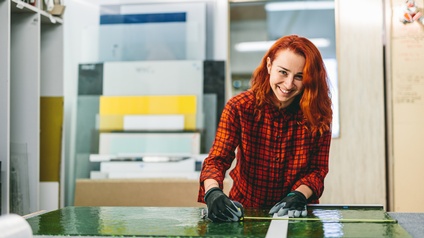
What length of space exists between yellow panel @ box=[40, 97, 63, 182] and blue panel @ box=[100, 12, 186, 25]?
78cm

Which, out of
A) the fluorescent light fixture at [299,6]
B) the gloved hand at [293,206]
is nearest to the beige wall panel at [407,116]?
the fluorescent light fixture at [299,6]

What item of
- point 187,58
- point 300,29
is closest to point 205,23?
point 187,58

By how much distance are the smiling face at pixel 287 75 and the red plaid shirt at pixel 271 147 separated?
104mm

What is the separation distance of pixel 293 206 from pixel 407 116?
6.67 ft

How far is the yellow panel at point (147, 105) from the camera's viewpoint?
3781 mm

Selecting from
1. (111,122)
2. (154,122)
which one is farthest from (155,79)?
(111,122)

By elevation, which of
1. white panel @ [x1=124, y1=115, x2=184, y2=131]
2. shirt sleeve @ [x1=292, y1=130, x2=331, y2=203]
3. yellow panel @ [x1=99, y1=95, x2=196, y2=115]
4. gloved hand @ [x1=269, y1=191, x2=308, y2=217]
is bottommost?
gloved hand @ [x1=269, y1=191, x2=308, y2=217]

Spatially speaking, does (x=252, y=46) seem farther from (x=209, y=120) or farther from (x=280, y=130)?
(x=280, y=130)

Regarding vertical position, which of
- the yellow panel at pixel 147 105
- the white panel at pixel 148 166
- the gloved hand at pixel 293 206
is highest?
the yellow panel at pixel 147 105

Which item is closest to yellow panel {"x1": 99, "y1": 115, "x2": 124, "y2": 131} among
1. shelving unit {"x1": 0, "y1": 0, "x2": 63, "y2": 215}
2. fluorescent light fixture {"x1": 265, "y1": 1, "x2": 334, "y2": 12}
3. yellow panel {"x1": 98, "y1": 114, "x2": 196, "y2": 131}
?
yellow panel {"x1": 98, "y1": 114, "x2": 196, "y2": 131}

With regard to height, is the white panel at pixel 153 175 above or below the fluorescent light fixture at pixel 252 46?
below

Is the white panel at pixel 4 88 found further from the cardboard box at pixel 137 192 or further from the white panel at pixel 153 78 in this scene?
the white panel at pixel 153 78

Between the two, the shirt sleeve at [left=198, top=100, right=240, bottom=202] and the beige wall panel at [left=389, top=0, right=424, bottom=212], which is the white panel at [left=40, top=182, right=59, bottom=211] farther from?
the beige wall panel at [left=389, top=0, right=424, bottom=212]

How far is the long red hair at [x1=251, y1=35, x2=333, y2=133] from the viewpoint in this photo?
6.29ft
